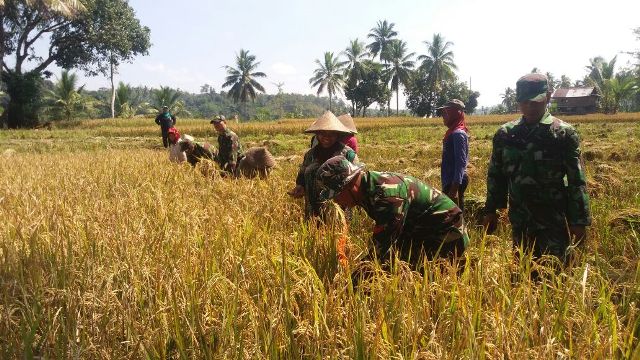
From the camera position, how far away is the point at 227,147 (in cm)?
595

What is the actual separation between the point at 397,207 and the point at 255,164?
13.2ft

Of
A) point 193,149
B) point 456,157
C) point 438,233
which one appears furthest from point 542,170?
point 193,149

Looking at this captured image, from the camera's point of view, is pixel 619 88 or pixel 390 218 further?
pixel 619 88

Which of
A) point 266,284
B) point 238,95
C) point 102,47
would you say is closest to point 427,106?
point 238,95

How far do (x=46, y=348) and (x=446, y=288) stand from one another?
1588 mm

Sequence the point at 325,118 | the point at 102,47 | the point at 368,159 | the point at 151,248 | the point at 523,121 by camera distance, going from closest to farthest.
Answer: the point at 151,248 < the point at 523,121 < the point at 325,118 < the point at 368,159 < the point at 102,47

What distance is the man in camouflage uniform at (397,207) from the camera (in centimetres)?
197

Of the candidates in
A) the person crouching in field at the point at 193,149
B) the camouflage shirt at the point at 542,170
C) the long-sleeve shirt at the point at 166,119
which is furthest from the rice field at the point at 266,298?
the long-sleeve shirt at the point at 166,119

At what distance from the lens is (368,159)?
34.0ft

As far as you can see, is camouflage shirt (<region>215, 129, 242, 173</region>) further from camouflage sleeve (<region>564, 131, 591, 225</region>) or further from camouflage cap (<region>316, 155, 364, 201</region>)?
camouflage sleeve (<region>564, 131, 591, 225</region>)

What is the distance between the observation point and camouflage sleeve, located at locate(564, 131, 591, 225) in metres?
2.36

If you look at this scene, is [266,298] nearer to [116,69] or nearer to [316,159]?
[316,159]

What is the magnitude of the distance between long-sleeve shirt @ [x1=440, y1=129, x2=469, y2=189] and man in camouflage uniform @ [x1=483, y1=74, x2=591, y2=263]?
3.28ft

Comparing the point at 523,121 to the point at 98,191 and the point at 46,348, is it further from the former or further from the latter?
the point at 98,191
